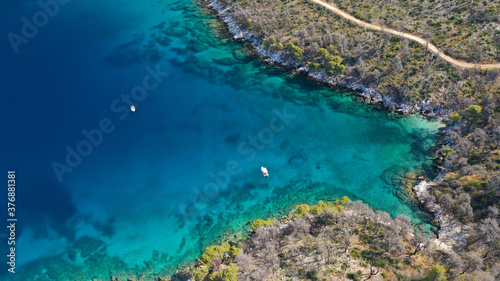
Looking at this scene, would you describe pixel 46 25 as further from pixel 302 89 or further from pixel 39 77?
pixel 302 89

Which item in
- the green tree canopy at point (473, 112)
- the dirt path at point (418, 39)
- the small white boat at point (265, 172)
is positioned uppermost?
the dirt path at point (418, 39)

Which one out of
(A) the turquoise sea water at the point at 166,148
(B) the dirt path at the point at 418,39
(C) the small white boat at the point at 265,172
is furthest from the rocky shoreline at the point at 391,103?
(C) the small white boat at the point at 265,172

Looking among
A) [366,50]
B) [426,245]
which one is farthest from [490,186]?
[366,50]

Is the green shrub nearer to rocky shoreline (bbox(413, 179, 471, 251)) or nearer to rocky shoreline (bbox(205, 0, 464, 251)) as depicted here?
rocky shoreline (bbox(205, 0, 464, 251))

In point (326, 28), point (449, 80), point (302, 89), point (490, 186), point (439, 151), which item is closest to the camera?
point (490, 186)

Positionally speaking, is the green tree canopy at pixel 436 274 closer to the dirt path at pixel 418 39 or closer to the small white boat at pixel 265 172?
the small white boat at pixel 265 172

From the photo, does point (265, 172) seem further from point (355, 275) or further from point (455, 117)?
point (455, 117)

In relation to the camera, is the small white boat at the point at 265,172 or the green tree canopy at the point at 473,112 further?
the small white boat at the point at 265,172
